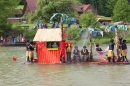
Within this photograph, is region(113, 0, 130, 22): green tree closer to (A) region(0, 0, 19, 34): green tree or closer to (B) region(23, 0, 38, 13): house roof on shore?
(B) region(23, 0, 38, 13): house roof on shore

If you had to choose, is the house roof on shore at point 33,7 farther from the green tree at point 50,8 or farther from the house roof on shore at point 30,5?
the green tree at point 50,8

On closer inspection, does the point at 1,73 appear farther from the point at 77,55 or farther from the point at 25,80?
the point at 77,55

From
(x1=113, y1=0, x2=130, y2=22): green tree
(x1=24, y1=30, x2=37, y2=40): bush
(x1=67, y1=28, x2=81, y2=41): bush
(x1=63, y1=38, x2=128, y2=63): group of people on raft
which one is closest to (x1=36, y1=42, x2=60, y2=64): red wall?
(x1=63, y1=38, x2=128, y2=63): group of people on raft

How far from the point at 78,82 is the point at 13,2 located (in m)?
47.6

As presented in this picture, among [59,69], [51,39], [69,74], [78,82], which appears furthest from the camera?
[51,39]

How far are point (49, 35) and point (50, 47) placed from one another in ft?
2.67

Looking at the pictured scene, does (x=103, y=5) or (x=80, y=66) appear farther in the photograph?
(x=103, y=5)

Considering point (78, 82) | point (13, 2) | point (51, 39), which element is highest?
point (13, 2)

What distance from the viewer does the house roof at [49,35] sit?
29378 mm

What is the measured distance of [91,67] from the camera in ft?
92.6

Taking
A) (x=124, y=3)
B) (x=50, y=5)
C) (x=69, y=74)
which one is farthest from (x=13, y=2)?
(x=69, y=74)

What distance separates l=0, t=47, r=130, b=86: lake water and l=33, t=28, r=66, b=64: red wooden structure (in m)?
0.82

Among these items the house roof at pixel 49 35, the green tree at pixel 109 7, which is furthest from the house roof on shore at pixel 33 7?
the house roof at pixel 49 35

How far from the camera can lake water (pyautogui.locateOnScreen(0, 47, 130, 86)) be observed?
71.8 feet
